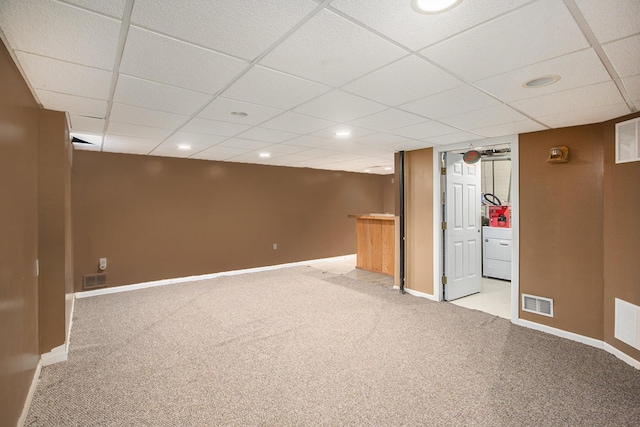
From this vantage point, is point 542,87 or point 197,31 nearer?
point 197,31

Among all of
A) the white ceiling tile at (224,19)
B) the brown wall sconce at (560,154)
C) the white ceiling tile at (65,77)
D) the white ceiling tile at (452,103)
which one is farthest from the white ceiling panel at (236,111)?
the brown wall sconce at (560,154)

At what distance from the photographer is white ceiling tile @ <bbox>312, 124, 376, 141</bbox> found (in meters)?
3.38

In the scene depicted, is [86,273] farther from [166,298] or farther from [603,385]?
[603,385]

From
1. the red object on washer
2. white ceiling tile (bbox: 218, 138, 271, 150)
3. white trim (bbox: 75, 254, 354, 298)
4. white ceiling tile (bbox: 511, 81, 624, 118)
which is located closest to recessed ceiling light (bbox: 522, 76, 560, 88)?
white ceiling tile (bbox: 511, 81, 624, 118)

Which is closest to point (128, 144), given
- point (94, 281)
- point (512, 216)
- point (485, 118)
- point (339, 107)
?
point (94, 281)

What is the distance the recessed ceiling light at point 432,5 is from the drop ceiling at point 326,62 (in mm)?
52

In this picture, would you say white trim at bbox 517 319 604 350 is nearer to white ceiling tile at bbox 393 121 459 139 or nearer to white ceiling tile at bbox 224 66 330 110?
white ceiling tile at bbox 393 121 459 139

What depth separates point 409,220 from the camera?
4934 mm

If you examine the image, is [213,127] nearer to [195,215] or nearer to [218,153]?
[218,153]

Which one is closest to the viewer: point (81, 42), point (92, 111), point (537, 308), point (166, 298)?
point (81, 42)

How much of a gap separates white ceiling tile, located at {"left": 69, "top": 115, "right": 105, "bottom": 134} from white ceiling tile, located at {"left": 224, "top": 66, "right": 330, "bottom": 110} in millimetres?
1774

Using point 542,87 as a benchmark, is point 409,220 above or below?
below

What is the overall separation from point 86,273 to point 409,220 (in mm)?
5199

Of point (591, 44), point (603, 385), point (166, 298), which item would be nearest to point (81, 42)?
point (591, 44)
